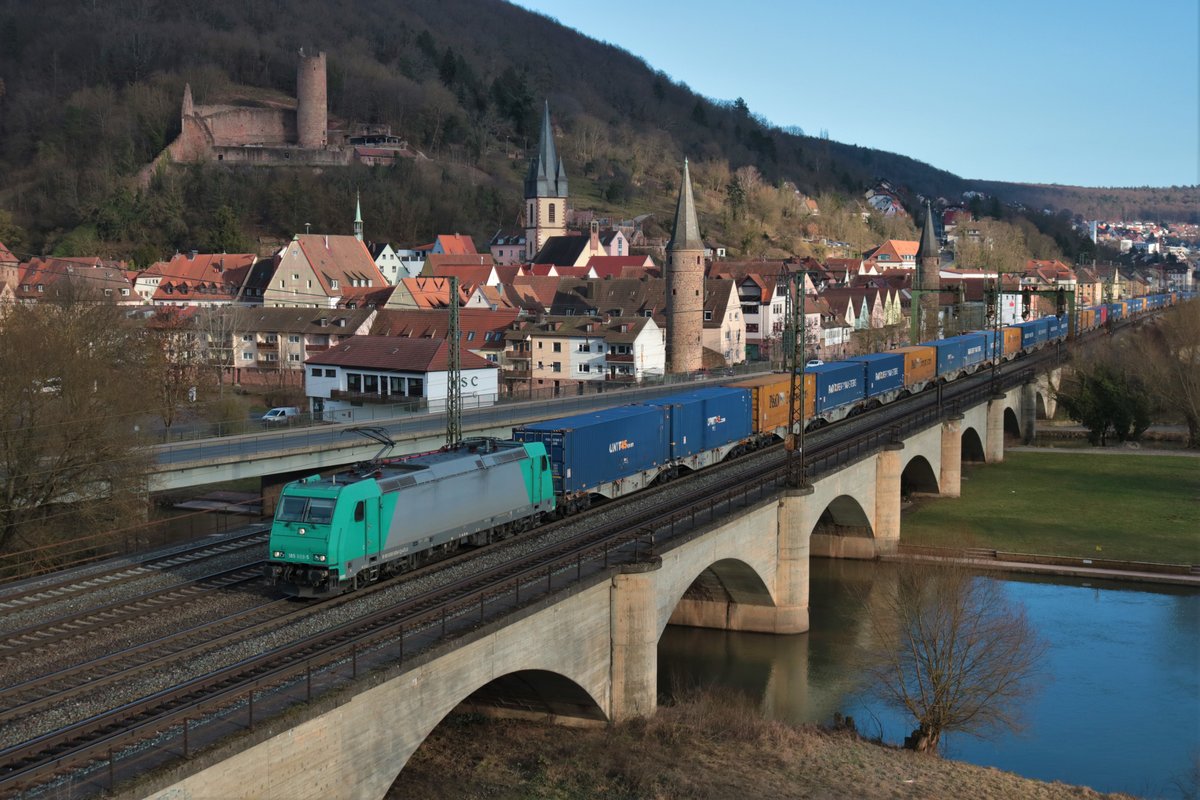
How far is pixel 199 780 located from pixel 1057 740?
22.7 m

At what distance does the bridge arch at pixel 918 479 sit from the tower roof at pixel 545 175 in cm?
8955

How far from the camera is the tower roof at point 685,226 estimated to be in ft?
279

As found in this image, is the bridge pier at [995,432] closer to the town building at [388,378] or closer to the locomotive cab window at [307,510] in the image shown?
the town building at [388,378]

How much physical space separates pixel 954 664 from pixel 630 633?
902 cm

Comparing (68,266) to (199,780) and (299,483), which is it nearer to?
(299,483)

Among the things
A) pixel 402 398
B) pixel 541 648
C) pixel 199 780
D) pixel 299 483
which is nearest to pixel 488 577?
pixel 541 648

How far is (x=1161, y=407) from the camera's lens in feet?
253

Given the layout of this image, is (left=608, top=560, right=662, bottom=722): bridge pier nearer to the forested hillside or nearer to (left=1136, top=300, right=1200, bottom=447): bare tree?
(left=1136, top=300, right=1200, bottom=447): bare tree

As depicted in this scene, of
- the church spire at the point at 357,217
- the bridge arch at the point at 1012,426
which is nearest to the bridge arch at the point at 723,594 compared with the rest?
the bridge arch at the point at 1012,426

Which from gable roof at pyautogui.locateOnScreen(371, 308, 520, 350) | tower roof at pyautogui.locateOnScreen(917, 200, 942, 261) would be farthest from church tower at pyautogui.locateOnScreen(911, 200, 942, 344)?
gable roof at pyautogui.locateOnScreen(371, 308, 520, 350)

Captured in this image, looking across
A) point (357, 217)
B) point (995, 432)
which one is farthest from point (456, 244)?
point (995, 432)

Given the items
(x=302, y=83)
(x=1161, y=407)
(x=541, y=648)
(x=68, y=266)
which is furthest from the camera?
(x=302, y=83)

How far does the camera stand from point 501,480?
2986cm

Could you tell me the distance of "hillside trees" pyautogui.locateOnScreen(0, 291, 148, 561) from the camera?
3434 centimetres
